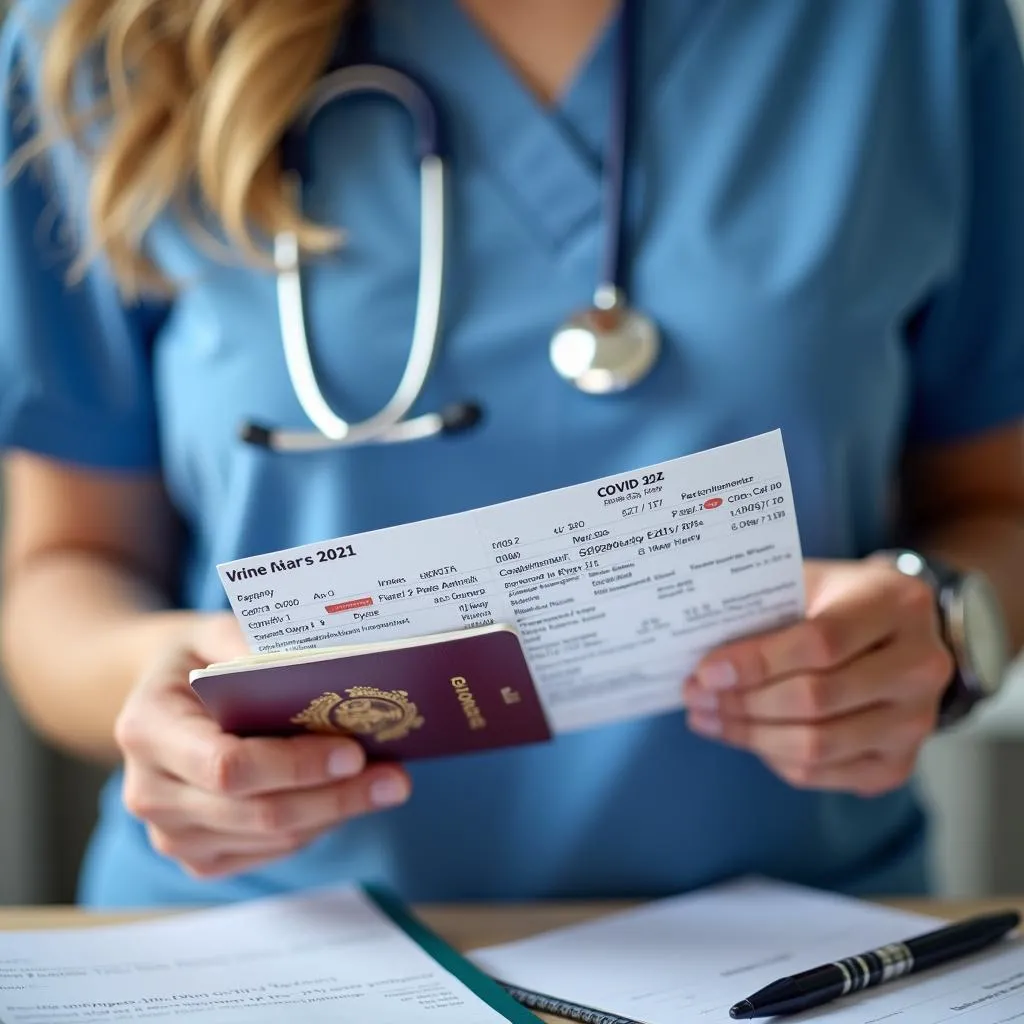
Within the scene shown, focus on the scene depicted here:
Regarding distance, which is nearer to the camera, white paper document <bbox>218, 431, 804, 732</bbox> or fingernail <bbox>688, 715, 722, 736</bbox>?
white paper document <bbox>218, 431, 804, 732</bbox>

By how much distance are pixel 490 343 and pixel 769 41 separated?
0.82 ft

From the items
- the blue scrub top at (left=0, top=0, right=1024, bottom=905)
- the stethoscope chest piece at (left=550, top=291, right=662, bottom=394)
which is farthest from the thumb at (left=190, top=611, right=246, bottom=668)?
the stethoscope chest piece at (left=550, top=291, right=662, bottom=394)

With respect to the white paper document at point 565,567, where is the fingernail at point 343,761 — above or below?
below

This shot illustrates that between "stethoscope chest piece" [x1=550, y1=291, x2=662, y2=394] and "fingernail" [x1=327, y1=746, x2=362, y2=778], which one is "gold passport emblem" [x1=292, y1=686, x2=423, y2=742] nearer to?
"fingernail" [x1=327, y1=746, x2=362, y2=778]

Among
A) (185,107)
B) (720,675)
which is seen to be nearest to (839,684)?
(720,675)

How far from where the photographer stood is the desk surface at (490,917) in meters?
0.62

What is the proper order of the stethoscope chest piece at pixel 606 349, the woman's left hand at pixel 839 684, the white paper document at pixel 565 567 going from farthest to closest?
the stethoscope chest piece at pixel 606 349, the woman's left hand at pixel 839 684, the white paper document at pixel 565 567

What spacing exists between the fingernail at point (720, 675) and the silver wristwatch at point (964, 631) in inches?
5.5

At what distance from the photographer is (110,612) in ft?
2.52

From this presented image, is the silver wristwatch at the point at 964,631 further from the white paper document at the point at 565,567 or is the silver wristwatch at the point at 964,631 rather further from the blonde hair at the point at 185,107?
the blonde hair at the point at 185,107

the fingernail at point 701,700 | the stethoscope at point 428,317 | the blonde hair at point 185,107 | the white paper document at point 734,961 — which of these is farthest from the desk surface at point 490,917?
the blonde hair at point 185,107

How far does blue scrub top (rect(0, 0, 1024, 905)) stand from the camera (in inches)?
28.3

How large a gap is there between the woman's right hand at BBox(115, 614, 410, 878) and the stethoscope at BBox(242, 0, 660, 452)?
152 millimetres

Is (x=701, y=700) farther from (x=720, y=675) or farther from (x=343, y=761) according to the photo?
(x=343, y=761)
